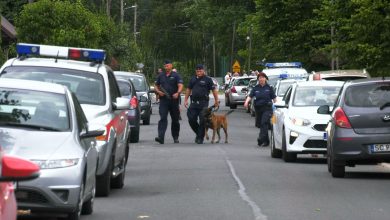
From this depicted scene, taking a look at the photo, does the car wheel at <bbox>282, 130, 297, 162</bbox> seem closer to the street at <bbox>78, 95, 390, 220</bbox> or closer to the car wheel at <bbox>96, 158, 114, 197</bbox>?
the street at <bbox>78, 95, 390, 220</bbox>

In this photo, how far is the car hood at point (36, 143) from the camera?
10.7 meters

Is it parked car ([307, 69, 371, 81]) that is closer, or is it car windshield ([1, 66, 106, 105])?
car windshield ([1, 66, 106, 105])

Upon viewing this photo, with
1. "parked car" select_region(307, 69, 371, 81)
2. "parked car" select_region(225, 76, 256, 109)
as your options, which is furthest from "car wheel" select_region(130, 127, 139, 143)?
"parked car" select_region(225, 76, 256, 109)

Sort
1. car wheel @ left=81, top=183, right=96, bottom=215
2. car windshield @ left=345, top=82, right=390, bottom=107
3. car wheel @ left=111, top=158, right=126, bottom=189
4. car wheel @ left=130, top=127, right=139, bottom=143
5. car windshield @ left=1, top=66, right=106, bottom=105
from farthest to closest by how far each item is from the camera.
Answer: car wheel @ left=130, top=127, right=139, bottom=143 → car windshield @ left=345, top=82, right=390, bottom=107 → car wheel @ left=111, top=158, right=126, bottom=189 → car windshield @ left=1, top=66, right=106, bottom=105 → car wheel @ left=81, top=183, right=96, bottom=215

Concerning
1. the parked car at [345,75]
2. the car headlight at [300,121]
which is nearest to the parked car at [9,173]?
the car headlight at [300,121]

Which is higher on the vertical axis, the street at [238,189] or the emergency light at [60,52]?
the emergency light at [60,52]

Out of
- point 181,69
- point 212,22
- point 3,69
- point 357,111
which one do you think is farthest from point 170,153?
point 181,69

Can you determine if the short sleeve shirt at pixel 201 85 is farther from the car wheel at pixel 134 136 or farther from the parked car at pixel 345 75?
the parked car at pixel 345 75

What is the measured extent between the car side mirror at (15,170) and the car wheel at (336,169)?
11288 millimetres

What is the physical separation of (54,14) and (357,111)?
21.8 meters

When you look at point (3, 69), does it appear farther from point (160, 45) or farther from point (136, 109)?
point (160, 45)

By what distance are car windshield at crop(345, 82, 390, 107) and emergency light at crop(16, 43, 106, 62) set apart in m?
3.67

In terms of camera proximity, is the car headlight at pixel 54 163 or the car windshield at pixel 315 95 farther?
the car windshield at pixel 315 95

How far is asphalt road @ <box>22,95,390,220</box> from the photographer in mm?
12641
